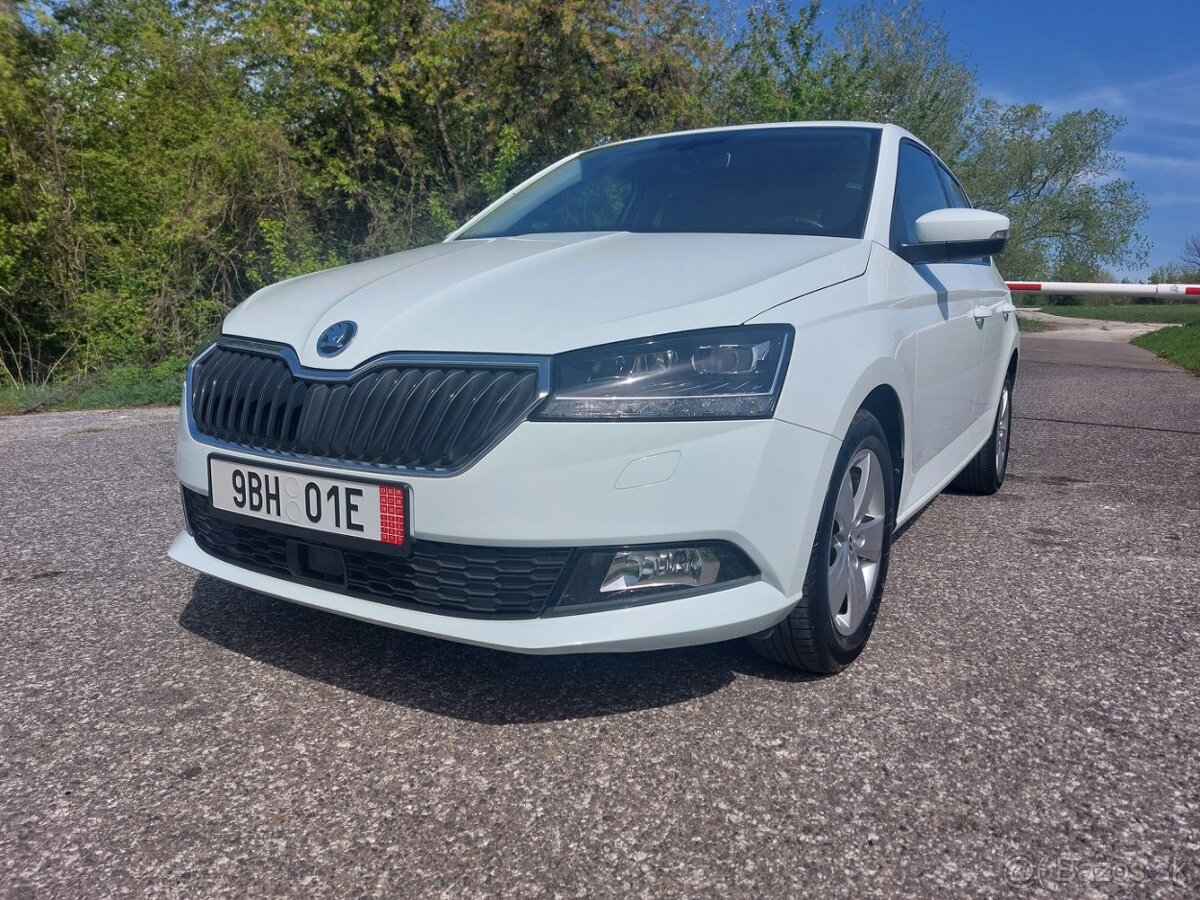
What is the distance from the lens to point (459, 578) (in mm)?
2199

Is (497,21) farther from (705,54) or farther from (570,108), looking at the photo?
(705,54)

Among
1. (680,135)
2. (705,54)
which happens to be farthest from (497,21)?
(680,135)

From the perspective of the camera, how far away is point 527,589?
216cm

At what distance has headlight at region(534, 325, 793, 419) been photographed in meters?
2.08

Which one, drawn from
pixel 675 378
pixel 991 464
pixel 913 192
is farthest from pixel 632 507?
pixel 991 464

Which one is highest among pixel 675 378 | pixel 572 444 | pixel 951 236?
pixel 951 236

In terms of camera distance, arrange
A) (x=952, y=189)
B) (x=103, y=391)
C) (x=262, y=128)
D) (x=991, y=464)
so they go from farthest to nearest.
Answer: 1. (x=262, y=128)
2. (x=103, y=391)
3. (x=991, y=464)
4. (x=952, y=189)

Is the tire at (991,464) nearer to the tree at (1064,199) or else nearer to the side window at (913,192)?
the side window at (913,192)

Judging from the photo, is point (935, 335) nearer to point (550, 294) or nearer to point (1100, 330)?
point (550, 294)

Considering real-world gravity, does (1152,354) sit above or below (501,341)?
below

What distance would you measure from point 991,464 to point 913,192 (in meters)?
1.74

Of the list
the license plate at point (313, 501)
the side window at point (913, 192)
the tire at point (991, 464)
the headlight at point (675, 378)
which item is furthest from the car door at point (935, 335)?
the license plate at point (313, 501)

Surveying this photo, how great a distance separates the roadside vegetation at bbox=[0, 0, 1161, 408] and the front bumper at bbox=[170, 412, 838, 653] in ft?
27.4

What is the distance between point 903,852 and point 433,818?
91 centimetres
